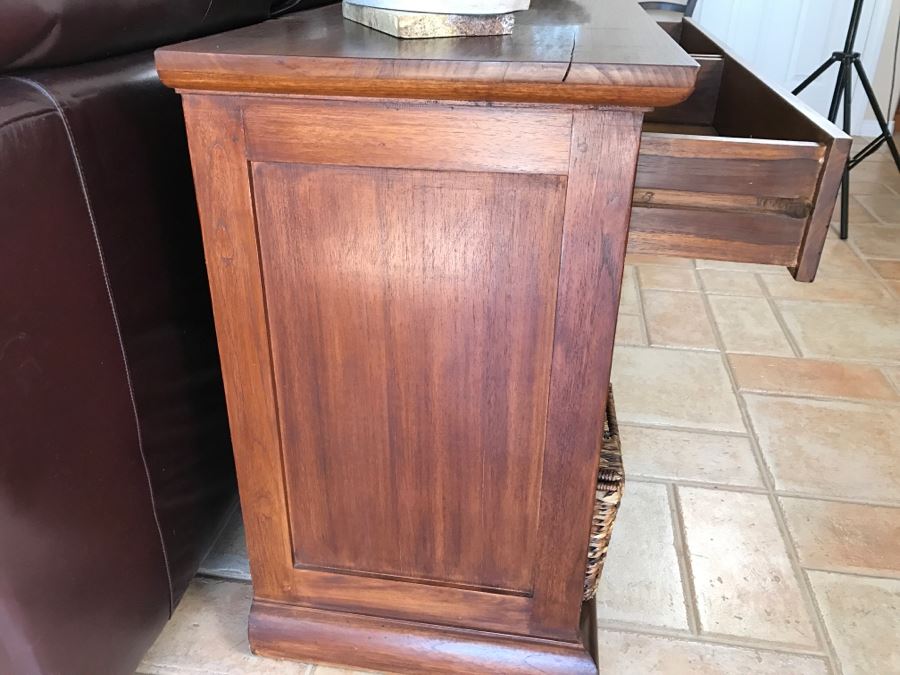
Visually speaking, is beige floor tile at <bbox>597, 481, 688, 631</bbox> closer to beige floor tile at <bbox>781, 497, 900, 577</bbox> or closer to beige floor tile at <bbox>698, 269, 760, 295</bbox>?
beige floor tile at <bbox>781, 497, 900, 577</bbox>

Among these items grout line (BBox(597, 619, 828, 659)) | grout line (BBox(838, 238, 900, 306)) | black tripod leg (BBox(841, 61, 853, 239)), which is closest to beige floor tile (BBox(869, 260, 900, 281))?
grout line (BBox(838, 238, 900, 306))

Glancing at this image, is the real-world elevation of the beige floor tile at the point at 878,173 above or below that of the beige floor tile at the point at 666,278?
below

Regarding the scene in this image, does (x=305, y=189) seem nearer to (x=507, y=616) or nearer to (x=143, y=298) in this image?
(x=143, y=298)

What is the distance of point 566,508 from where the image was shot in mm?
802

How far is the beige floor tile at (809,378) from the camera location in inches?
61.5

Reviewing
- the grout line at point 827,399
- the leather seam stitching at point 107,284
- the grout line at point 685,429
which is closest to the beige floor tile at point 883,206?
the grout line at point 827,399

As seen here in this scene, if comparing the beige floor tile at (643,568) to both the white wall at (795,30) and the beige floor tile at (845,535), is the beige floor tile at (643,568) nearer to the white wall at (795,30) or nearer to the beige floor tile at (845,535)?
the beige floor tile at (845,535)

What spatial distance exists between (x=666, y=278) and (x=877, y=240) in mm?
784

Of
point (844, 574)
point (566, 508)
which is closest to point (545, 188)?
point (566, 508)

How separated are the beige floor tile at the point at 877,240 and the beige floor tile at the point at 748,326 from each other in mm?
557

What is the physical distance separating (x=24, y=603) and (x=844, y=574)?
1.05m

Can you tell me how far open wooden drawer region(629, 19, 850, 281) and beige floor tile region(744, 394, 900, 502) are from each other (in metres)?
0.71

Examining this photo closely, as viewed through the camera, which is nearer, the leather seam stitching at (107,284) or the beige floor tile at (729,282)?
the leather seam stitching at (107,284)

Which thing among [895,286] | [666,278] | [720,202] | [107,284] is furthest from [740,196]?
[895,286]
